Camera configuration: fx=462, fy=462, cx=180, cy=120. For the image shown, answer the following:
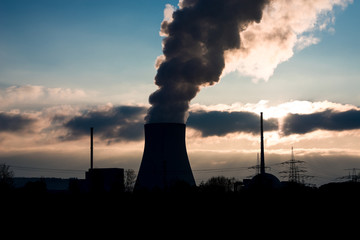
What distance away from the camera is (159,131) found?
31.6m

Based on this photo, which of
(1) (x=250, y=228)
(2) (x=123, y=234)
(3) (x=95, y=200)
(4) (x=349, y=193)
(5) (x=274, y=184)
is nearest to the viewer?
(2) (x=123, y=234)

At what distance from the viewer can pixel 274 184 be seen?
44.7 meters

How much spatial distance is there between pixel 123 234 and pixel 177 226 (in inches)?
95.7

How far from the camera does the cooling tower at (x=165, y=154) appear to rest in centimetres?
3152

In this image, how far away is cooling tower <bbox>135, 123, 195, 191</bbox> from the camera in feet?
103

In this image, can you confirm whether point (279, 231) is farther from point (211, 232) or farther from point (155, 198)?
point (155, 198)

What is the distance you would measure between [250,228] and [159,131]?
16421 mm

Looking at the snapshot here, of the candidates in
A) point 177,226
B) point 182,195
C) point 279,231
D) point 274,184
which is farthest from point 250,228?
point 274,184

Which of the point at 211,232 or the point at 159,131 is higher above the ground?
the point at 159,131

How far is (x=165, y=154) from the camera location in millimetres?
31547

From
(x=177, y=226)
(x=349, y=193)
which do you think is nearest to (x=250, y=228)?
(x=177, y=226)

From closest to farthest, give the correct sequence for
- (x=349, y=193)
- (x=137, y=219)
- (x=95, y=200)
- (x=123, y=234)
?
(x=123, y=234), (x=137, y=219), (x=95, y=200), (x=349, y=193)

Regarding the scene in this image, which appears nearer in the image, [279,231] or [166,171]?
[279,231]

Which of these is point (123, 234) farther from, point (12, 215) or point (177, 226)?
point (12, 215)
